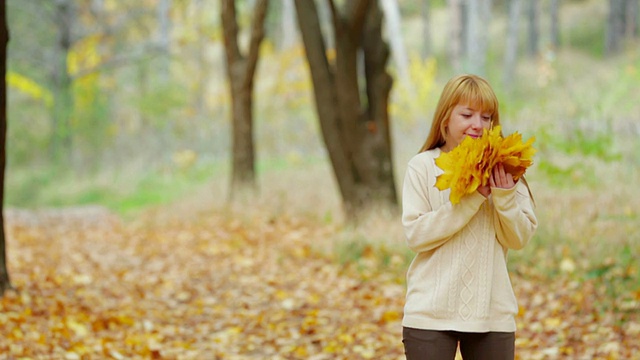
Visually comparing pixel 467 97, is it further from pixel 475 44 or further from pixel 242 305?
pixel 475 44

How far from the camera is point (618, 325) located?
5312mm

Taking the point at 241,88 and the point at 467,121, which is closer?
the point at 467,121

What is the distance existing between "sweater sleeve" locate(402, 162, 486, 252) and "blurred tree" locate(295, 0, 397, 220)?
594 cm

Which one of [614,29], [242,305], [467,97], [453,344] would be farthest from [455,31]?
[453,344]

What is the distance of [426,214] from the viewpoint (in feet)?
9.37

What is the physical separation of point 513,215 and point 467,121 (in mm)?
409

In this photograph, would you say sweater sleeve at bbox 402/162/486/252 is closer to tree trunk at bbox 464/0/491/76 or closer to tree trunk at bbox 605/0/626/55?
tree trunk at bbox 464/0/491/76

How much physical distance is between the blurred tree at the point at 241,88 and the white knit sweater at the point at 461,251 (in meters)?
9.14

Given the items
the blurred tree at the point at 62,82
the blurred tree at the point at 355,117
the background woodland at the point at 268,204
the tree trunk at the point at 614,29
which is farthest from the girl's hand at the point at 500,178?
the tree trunk at the point at 614,29

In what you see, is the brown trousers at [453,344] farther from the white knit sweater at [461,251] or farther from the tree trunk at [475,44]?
the tree trunk at [475,44]

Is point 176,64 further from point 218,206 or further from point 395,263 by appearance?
point 395,263

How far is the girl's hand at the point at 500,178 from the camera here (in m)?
2.73

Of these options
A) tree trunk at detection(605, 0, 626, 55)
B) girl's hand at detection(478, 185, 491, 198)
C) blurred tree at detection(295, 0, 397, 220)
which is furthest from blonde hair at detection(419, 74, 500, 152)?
tree trunk at detection(605, 0, 626, 55)

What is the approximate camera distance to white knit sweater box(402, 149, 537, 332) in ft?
9.14
